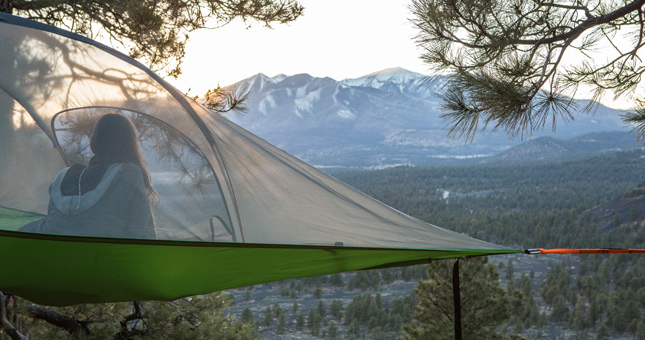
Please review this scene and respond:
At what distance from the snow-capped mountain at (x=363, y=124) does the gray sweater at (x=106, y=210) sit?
309 ft

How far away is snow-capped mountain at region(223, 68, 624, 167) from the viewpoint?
109 meters

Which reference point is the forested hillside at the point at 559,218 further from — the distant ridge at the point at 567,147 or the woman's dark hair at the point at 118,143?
the distant ridge at the point at 567,147

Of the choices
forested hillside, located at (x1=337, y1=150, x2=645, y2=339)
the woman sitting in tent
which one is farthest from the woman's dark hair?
forested hillside, located at (x1=337, y1=150, x2=645, y2=339)

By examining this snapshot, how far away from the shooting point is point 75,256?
141 centimetres

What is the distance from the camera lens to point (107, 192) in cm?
146

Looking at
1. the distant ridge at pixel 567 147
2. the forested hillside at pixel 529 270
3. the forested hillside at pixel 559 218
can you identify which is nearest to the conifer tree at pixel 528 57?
the forested hillside at pixel 529 270

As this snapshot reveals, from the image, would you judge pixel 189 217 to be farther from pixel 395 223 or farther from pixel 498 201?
pixel 498 201

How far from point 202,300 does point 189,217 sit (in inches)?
120

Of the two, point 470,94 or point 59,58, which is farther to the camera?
point 470,94

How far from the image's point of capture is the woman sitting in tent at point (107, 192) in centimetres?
139

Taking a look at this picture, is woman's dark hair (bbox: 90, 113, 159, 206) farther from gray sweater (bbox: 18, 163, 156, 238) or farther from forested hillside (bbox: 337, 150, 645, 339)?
forested hillside (bbox: 337, 150, 645, 339)

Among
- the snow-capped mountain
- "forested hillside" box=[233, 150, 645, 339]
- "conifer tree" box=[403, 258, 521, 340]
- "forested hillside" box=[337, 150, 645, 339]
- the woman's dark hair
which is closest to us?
the woman's dark hair

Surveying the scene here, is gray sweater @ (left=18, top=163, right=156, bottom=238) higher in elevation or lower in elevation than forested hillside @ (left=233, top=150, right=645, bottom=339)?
higher

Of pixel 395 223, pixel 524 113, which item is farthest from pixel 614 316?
pixel 395 223
